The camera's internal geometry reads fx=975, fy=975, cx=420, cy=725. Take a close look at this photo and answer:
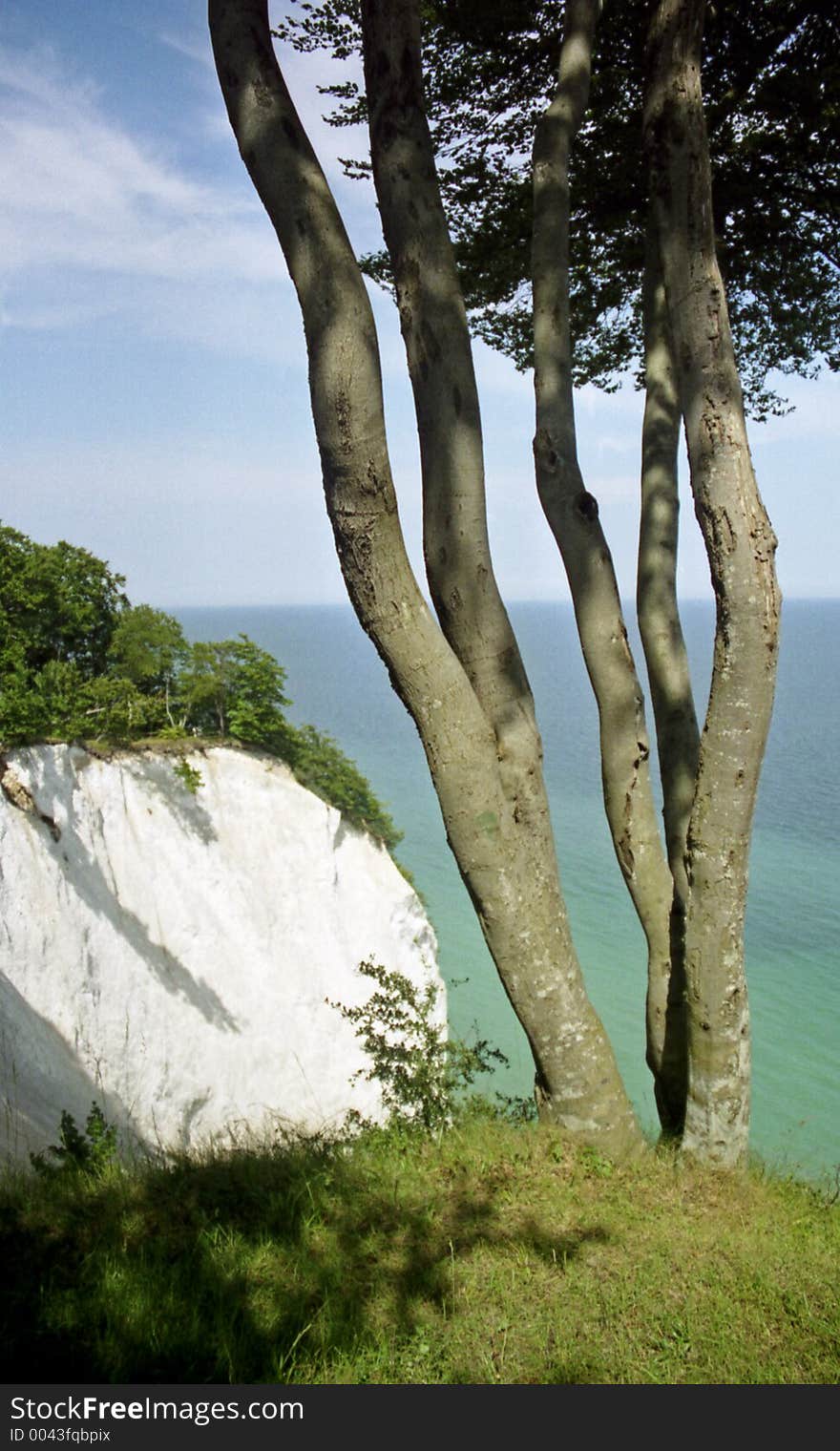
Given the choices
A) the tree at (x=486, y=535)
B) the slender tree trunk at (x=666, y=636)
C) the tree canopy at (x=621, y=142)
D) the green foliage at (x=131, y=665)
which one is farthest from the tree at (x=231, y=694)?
the tree at (x=486, y=535)

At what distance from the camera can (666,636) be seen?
5.71 m

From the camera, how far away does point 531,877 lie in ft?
14.7

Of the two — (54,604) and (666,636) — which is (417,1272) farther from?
(54,604)

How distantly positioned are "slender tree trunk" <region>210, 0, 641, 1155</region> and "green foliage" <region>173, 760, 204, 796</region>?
10777mm

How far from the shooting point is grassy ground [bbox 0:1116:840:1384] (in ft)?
10.1

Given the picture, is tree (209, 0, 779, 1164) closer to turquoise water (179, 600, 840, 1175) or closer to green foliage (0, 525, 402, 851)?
turquoise water (179, 600, 840, 1175)

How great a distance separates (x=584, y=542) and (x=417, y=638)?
1.50 m

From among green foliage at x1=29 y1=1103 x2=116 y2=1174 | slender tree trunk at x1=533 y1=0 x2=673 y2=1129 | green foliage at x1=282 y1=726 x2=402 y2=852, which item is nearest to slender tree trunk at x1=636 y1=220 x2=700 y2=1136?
slender tree trunk at x1=533 y1=0 x2=673 y2=1129

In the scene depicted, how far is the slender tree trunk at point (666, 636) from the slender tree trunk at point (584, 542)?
75 mm

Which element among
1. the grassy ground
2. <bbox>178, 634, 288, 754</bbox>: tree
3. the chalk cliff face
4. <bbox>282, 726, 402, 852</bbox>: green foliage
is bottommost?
the chalk cliff face

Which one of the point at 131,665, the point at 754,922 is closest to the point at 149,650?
the point at 131,665
